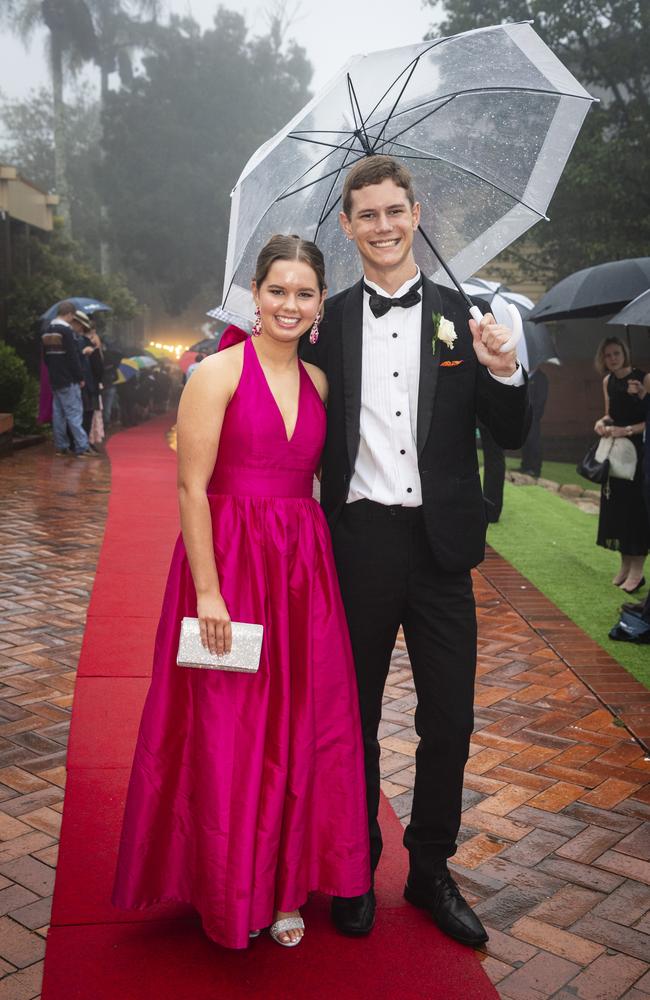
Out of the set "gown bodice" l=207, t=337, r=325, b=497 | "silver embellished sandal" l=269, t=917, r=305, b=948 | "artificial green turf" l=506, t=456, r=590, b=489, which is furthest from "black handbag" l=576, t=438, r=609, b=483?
"artificial green turf" l=506, t=456, r=590, b=489

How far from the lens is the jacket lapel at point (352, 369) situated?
2.62 metres

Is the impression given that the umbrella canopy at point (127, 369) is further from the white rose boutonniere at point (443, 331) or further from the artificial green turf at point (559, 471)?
the white rose boutonniere at point (443, 331)

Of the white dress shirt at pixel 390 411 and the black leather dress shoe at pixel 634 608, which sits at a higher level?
the white dress shirt at pixel 390 411

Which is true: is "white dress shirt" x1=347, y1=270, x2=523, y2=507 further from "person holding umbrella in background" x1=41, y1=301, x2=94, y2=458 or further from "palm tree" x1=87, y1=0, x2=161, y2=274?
"palm tree" x1=87, y1=0, x2=161, y2=274

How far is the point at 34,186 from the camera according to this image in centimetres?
1903

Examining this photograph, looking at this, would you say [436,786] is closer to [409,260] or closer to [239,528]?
[239,528]

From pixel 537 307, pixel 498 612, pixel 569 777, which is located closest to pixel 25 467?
pixel 537 307

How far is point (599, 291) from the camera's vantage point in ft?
25.3

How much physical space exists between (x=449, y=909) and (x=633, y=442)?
4570 millimetres

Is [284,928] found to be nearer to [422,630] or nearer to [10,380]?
[422,630]

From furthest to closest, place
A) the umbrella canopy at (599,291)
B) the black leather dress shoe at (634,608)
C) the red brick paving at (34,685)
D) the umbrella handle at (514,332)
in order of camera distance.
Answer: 1. the umbrella canopy at (599,291)
2. the black leather dress shoe at (634,608)
3. the red brick paving at (34,685)
4. the umbrella handle at (514,332)

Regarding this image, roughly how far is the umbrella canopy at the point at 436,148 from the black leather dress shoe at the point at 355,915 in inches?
65.2

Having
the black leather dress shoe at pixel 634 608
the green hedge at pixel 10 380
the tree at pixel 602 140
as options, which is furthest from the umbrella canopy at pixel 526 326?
the tree at pixel 602 140

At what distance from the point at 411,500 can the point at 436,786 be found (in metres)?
0.78
